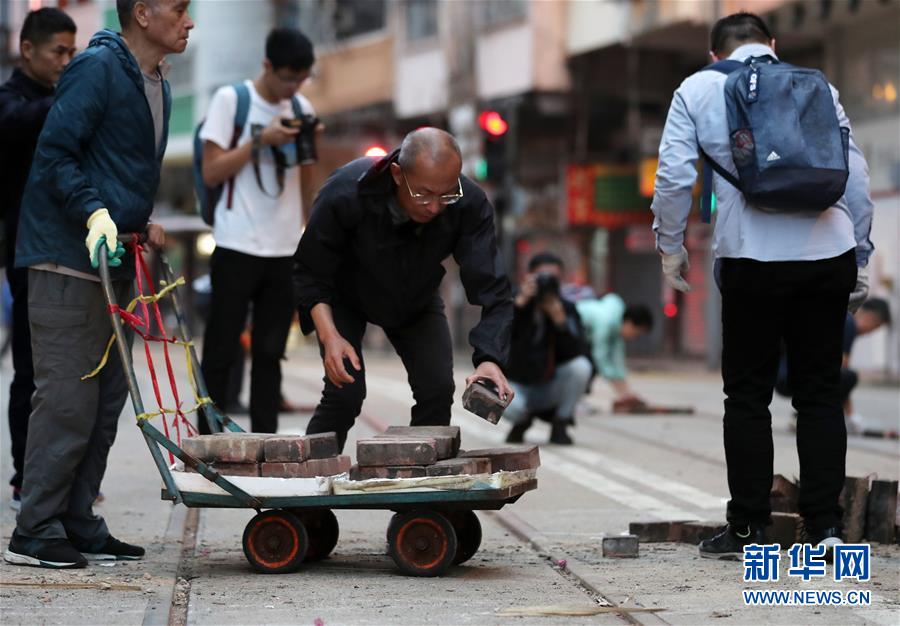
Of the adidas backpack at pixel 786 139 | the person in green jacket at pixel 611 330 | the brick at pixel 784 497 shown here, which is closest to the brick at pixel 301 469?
the adidas backpack at pixel 786 139

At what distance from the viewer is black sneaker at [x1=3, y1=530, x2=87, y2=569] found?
18.6 feet

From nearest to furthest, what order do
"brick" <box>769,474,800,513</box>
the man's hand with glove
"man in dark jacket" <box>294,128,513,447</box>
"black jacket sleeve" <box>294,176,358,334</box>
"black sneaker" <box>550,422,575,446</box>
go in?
the man's hand with glove, "man in dark jacket" <box>294,128,513,447</box>, "black jacket sleeve" <box>294,176,358,334</box>, "brick" <box>769,474,800,513</box>, "black sneaker" <box>550,422,575,446</box>

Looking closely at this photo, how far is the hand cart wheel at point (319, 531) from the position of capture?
592 centimetres

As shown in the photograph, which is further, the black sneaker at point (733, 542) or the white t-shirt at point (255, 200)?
the white t-shirt at point (255, 200)

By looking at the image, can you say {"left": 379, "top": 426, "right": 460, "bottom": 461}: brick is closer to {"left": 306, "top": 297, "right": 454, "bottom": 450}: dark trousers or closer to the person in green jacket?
{"left": 306, "top": 297, "right": 454, "bottom": 450}: dark trousers

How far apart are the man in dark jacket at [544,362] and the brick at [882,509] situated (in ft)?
15.9

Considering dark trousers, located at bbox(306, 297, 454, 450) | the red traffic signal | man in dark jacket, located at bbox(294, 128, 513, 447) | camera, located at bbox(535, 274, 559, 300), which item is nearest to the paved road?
dark trousers, located at bbox(306, 297, 454, 450)

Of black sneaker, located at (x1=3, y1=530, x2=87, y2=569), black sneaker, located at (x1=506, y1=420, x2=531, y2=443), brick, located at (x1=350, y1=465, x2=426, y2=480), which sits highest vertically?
brick, located at (x1=350, y1=465, x2=426, y2=480)

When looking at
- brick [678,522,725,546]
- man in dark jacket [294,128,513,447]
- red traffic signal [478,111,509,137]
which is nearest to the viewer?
man in dark jacket [294,128,513,447]

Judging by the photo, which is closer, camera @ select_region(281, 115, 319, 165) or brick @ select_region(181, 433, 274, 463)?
brick @ select_region(181, 433, 274, 463)

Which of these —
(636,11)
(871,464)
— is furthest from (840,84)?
(871,464)

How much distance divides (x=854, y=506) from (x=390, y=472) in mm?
1841

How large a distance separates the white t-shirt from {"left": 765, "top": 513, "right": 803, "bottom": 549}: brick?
8.99 feet

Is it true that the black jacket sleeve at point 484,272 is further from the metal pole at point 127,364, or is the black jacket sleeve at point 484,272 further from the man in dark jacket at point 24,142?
the man in dark jacket at point 24,142
